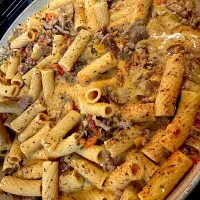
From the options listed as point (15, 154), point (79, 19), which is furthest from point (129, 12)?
point (15, 154)

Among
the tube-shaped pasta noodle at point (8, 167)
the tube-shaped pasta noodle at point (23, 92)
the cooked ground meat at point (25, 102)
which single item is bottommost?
the tube-shaped pasta noodle at point (8, 167)

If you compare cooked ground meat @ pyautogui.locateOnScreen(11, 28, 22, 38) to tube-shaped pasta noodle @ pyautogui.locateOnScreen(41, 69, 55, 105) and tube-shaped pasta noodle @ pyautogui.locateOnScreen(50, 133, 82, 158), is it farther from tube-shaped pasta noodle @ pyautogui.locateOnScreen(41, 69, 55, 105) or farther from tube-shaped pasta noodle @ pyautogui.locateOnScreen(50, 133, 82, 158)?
tube-shaped pasta noodle @ pyautogui.locateOnScreen(50, 133, 82, 158)

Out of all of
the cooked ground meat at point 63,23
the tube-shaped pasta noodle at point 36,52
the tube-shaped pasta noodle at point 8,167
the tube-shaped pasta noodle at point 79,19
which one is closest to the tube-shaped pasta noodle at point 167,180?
the tube-shaped pasta noodle at point 8,167

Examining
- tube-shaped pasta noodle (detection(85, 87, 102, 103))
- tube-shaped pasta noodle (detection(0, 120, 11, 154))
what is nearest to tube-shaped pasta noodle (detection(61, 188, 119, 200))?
tube-shaped pasta noodle (detection(85, 87, 102, 103))

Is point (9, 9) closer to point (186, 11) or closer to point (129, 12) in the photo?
point (129, 12)

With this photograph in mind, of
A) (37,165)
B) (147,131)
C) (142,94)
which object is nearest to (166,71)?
(142,94)

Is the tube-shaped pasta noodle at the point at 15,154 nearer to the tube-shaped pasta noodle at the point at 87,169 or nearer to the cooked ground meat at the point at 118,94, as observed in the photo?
the tube-shaped pasta noodle at the point at 87,169
